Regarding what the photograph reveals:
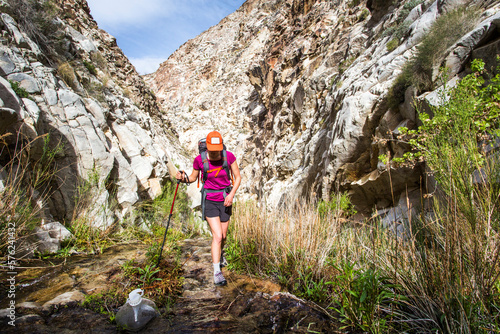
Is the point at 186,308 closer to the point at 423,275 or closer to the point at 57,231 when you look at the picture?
the point at 423,275

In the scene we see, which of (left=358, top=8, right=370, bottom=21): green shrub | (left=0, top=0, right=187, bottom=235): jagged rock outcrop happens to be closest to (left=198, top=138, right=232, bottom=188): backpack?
(left=0, top=0, right=187, bottom=235): jagged rock outcrop

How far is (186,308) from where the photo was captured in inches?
95.5

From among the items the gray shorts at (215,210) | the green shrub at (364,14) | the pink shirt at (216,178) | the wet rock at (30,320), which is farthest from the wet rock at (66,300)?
the green shrub at (364,14)

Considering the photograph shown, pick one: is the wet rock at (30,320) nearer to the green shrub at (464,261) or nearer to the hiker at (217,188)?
the hiker at (217,188)

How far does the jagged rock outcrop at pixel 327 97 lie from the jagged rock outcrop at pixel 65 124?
3.98m

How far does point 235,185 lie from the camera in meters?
3.32

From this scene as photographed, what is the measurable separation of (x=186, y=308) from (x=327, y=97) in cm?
950

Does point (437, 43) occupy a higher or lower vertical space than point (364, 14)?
lower

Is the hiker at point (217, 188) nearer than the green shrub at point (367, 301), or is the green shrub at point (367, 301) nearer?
the green shrub at point (367, 301)

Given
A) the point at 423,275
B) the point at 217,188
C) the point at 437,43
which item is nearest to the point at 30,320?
the point at 217,188

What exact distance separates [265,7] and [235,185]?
38.5 m

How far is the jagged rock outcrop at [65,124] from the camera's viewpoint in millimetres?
4574

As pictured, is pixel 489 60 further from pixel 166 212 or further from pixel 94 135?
pixel 94 135

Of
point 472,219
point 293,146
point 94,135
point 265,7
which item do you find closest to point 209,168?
point 472,219
